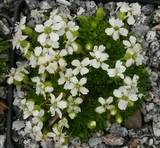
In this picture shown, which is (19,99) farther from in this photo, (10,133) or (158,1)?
(158,1)

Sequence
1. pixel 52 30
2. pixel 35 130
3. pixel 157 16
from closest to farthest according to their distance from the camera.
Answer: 1. pixel 52 30
2. pixel 35 130
3. pixel 157 16

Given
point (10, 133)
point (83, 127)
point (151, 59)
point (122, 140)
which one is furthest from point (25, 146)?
point (151, 59)

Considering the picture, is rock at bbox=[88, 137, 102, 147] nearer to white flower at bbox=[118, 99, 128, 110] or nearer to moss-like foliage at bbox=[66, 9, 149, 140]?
moss-like foliage at bbox=[66, 9, 149, 140]

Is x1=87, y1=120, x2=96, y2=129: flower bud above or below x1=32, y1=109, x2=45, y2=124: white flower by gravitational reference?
below

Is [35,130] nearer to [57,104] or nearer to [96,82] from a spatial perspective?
[57,104]

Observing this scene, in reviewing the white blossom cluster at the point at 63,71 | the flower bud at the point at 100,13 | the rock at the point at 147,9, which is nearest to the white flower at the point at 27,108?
the white blossom cluster at the point at 63,71

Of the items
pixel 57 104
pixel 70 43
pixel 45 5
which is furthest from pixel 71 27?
pixel 45 5

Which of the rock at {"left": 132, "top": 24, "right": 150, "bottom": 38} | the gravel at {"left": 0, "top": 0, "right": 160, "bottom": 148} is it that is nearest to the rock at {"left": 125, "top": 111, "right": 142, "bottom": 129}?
the gravel at {"left": 0, "top": 0, "right": 160, "bottom": 148}
